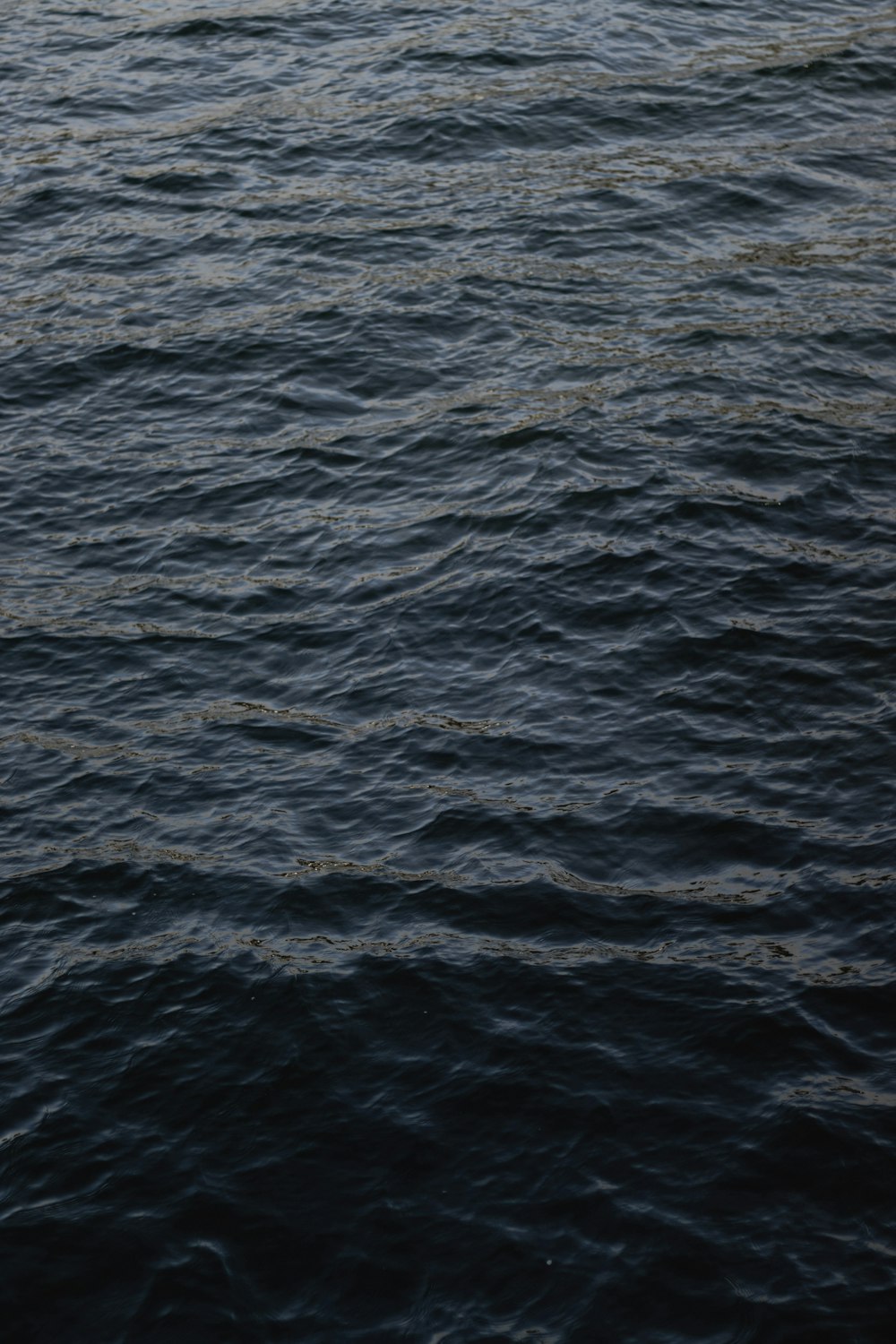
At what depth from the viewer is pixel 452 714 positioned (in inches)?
824

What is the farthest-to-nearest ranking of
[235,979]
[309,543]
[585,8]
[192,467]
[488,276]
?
[585,8], [488,276], [192,467], [309,543], [235,979]

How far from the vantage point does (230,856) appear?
1889cm

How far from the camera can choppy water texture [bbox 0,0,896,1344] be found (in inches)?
571

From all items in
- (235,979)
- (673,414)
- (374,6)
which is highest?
(374,6)

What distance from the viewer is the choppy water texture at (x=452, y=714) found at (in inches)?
571

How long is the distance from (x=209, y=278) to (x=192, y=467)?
7174 mm

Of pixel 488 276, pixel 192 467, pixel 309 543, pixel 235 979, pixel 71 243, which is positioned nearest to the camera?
→ pixel 235 979

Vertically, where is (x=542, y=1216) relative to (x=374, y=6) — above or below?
below

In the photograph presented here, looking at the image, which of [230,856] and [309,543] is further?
[309,543]

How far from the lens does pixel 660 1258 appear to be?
14.0 metres

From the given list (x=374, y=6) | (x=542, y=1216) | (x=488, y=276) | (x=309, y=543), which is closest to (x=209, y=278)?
(x=488, y=276)

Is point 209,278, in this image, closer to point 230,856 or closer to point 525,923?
point 230,856

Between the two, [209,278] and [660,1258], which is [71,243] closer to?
[209,278]

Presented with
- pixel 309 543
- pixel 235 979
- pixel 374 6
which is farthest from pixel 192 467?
pixel 374 6
